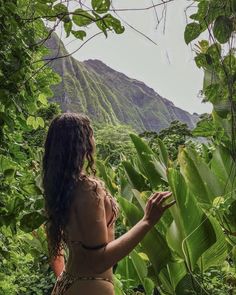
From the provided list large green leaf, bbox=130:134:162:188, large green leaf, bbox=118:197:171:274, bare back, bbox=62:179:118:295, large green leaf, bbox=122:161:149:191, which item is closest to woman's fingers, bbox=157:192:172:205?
bare back, bbox=62:179:118:295

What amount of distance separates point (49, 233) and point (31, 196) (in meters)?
0.17

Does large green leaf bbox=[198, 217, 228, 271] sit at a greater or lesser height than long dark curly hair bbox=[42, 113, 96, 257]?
lesser

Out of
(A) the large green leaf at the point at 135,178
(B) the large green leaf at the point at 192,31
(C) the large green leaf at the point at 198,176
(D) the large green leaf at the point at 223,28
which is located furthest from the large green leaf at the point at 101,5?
(A) the large green leaf at the point at 135,178

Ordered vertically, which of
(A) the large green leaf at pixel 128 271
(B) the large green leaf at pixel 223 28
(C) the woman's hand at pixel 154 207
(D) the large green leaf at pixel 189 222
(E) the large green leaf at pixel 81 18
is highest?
(E) the large green leaf at pixel 81 18

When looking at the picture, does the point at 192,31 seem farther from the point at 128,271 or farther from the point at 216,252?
the point at 128,271

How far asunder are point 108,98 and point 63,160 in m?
95.7

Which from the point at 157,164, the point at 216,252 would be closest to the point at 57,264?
the point at 216,252

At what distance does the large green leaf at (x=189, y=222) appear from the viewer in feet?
6.97

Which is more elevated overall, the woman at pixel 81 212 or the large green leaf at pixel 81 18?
the large green leaf at pixel 81 18

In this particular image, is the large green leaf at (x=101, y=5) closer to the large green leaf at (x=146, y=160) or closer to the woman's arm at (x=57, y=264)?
the woman's arm at (x=57, y=264)

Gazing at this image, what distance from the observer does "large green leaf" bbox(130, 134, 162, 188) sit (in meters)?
3.42

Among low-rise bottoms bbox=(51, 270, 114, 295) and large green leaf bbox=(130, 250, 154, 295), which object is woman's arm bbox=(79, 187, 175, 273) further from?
large green leaf bbox=(130, 250, 154, 295)

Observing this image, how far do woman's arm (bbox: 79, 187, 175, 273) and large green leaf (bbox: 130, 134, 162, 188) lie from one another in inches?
68.5

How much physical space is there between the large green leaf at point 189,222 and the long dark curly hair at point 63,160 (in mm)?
468
